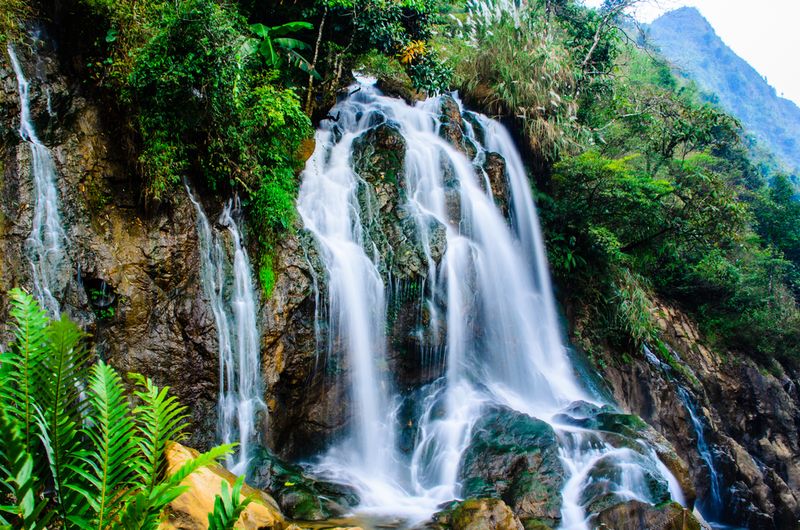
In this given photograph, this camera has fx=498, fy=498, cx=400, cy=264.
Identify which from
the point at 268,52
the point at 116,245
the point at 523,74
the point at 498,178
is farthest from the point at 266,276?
the point at 523,74

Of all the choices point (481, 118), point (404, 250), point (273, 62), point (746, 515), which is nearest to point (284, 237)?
point (404, 250)

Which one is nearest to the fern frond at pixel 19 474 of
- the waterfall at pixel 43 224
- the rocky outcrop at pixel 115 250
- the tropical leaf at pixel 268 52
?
the waterfall at pixel 43 224

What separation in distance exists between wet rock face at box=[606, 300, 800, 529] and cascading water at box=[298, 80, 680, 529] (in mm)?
2941

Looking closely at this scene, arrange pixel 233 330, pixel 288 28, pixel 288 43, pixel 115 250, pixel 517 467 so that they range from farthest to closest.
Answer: pixel 288 28 < pixel 288 43 < pixel 517 467 < pixel 233 330 < pixel 115 250

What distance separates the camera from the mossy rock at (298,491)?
5.58m

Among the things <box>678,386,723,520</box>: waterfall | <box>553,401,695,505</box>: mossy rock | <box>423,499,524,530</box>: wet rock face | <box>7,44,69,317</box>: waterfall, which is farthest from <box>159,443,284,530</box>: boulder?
<box>678,386,723,520</box>: waterfall

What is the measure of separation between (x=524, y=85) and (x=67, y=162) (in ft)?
34.8

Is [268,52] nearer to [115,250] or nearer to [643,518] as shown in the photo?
[115,250]

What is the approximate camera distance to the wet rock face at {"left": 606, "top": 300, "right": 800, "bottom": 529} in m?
11.5

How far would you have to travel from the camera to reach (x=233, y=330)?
671cm

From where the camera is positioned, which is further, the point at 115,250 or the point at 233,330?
the point at 233,330

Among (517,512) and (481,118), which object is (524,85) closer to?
(481,118)

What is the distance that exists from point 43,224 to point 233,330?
2.47m

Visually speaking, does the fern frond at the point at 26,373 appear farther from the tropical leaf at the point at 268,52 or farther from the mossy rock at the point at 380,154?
the mossy rock at the point at 380,154
